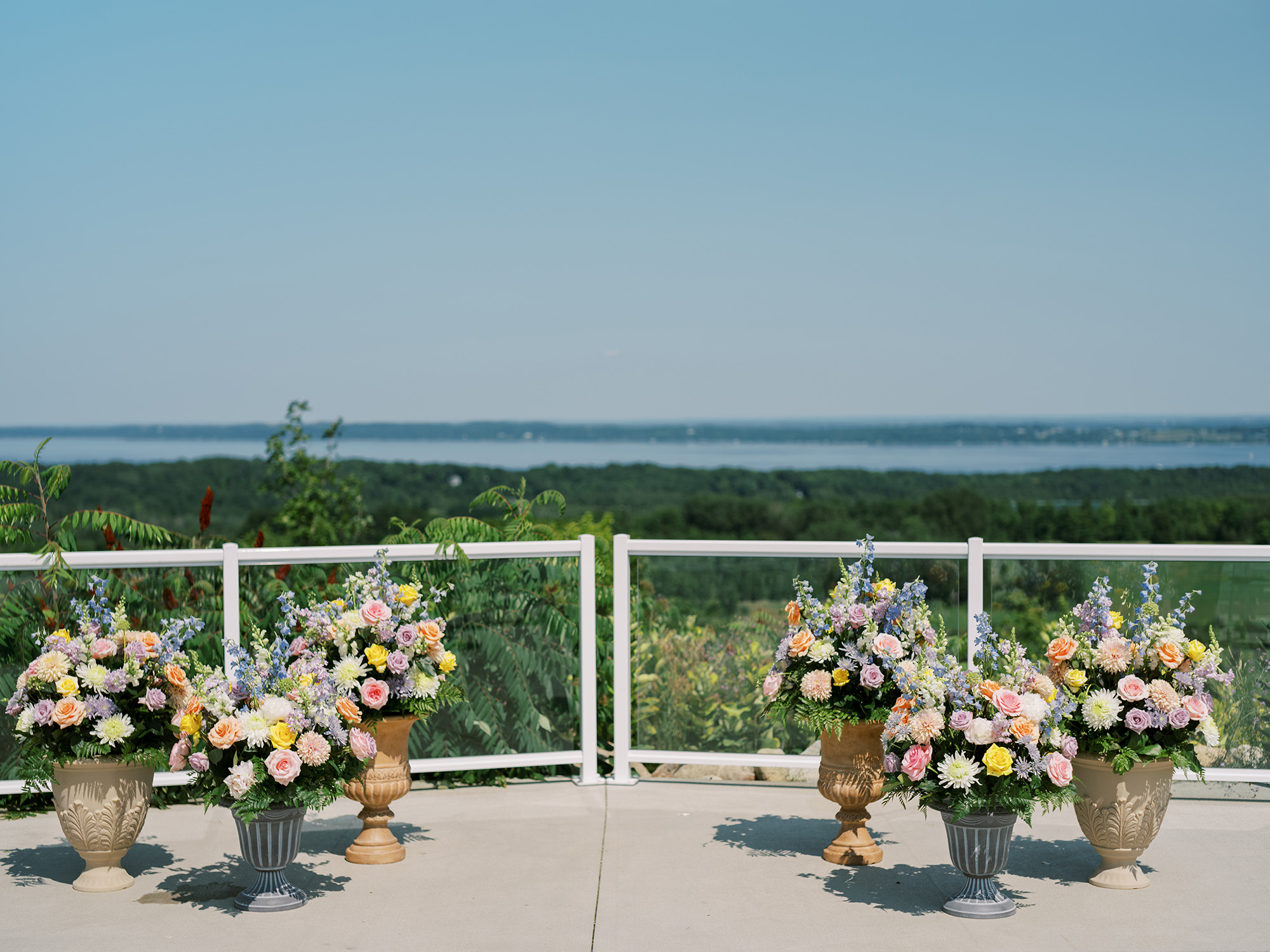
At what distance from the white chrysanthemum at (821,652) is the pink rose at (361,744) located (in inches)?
81.8

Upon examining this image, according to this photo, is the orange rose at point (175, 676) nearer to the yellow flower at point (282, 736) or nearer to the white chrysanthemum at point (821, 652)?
the yellow flower at point (282, 736)

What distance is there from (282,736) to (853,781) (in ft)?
8.78

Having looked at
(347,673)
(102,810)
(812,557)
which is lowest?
(102,810)

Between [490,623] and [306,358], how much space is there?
124 feet

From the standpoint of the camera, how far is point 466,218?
3834 cm

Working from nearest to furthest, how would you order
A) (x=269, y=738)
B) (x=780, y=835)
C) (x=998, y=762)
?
1. (x=998, y=762)
2. (x=269, y=738)
3. (x=780, y=835)

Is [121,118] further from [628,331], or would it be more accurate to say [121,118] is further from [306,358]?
[628,331]

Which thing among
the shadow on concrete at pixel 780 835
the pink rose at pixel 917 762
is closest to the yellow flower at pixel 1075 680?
the pink rose at pixel 917 762

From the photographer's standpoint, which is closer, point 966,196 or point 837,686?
point 837,686

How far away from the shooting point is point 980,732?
14.9 feet

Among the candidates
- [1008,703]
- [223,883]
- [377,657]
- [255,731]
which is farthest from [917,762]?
[223,883]

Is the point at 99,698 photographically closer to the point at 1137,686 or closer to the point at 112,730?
the point at 112,730

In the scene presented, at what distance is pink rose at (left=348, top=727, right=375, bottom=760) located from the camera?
4874mm

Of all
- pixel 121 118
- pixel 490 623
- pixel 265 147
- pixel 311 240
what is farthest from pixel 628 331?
pixel 490 623
